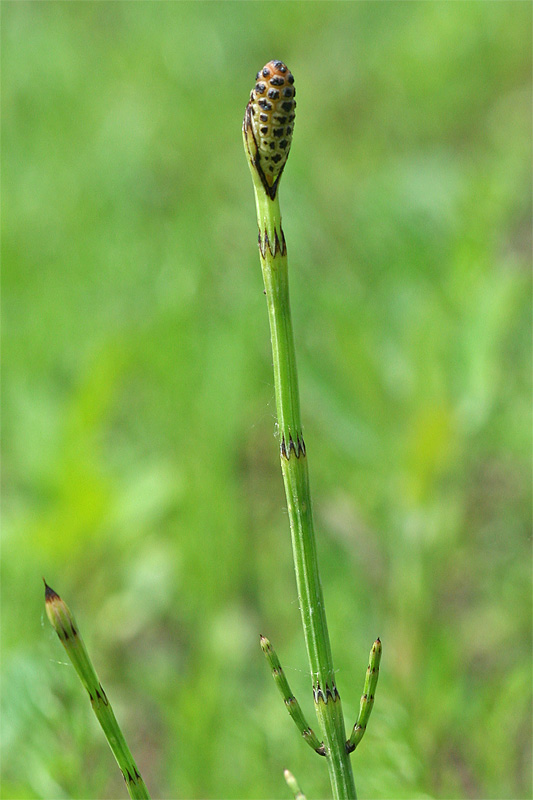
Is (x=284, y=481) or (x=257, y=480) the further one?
(x=257, y=480)

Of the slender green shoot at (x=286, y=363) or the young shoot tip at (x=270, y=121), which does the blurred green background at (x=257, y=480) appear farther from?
the young shoot tip at (x=270, y=121)

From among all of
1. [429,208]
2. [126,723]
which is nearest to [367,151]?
[429,208]

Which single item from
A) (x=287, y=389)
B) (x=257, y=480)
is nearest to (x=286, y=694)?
(x=287, y=389)

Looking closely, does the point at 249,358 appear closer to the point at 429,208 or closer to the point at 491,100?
the point at 429,208

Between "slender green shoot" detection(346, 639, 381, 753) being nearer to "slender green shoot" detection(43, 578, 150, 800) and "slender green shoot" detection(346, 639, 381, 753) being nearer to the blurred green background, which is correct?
"slender green shoot" detection(43, 578, 150, 800)

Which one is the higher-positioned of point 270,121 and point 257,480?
point 257,480

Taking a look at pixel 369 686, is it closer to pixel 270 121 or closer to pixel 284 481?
pixel 284 481

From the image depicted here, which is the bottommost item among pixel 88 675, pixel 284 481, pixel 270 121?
pixel 88 675

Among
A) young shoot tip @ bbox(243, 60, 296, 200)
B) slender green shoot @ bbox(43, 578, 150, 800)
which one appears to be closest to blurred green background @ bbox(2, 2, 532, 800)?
slender green shoot @ bbox(43, 578, 150, 800)
